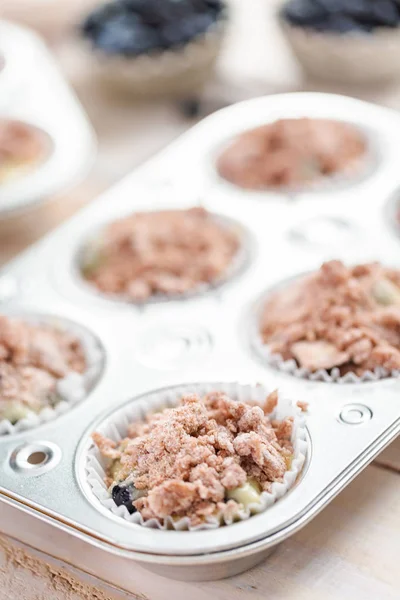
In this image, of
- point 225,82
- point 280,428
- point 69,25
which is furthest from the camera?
point 69,25

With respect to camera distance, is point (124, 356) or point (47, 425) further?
point (124, 356)

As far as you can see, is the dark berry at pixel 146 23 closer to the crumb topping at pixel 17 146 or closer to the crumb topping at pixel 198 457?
the crumb topping at pixel 17 146

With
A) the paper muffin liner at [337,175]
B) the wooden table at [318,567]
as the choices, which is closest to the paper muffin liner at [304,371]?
the wooden table at [318,567]

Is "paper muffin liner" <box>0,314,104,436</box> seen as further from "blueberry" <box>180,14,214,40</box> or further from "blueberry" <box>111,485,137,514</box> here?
"blueberry" <box>180,14,214,40</box>

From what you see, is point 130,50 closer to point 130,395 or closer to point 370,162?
point 370,162

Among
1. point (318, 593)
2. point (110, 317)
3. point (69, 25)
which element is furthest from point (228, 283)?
point (69, 25)

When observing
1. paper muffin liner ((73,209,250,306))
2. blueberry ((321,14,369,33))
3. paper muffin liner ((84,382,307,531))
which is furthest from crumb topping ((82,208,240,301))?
blueberry ((321,14,369,33))
